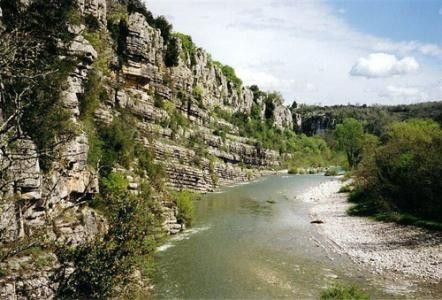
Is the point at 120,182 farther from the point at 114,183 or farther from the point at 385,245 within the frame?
the point at 385,245

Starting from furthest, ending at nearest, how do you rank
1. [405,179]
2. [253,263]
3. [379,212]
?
[379,212] < [405,179] < [253,263]

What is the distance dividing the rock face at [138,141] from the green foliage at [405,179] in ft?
68.3

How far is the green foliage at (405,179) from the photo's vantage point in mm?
33188

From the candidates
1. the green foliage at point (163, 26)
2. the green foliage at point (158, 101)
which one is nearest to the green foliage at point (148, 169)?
the green foliage at point (158, 101)

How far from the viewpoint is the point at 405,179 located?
37.4 meters

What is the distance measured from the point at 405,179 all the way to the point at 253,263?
64.3ft

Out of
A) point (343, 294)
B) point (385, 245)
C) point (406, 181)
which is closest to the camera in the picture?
point (343, 294)

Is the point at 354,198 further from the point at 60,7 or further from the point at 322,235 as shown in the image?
the point at 60,7

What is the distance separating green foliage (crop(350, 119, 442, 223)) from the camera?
33.2 m

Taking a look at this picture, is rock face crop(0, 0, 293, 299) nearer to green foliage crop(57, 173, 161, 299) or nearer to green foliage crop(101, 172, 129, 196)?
green foliage crop(57, 173, 161, 299)

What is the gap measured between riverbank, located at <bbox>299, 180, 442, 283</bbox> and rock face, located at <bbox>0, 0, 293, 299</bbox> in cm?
1404

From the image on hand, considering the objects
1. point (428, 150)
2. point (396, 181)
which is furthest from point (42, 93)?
point (396, 181)

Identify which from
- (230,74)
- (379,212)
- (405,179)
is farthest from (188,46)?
(405,179)

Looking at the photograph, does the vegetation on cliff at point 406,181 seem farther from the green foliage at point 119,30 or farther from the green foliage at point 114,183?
the green foliage at point 119,30
